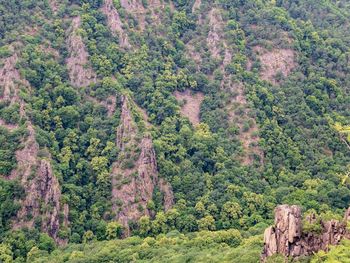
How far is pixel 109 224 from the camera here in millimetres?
98938

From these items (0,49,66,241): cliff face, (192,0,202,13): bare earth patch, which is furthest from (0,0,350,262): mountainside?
(192,0,202,13): bare earth patch

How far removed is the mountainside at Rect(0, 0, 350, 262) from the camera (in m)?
97.2

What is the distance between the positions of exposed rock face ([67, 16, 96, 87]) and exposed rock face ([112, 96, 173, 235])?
47.8 feet

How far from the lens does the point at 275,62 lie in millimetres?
126438

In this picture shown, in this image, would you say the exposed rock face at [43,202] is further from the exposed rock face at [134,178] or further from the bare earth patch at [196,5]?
the bare earth patch at [196,5]

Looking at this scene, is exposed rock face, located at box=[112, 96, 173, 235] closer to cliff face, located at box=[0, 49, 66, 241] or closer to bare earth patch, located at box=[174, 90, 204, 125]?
cliff face, located at box=[0, 49, 66, 241]

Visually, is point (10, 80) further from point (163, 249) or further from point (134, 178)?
point (163, 249)

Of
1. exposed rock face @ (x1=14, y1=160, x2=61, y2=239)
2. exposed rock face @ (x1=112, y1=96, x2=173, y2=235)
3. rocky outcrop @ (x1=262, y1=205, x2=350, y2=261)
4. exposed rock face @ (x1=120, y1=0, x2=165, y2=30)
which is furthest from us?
exposed rock face @ (x1=120, y1=0, x2=165, y2=30)

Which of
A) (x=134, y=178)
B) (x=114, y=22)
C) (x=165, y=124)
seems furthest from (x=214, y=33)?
(x=134, y=178)

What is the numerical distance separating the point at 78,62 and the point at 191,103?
2273cm

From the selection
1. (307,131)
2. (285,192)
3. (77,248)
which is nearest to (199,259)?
(77,248)

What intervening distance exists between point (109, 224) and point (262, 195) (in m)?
25.1

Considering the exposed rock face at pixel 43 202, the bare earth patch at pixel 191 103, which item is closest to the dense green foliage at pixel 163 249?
the exposed rock face at pixel 43 202

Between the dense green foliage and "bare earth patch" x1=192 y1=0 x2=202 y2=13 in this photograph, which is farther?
"bare earth patch" x1=192 y1=0 x2=202 y2=13
